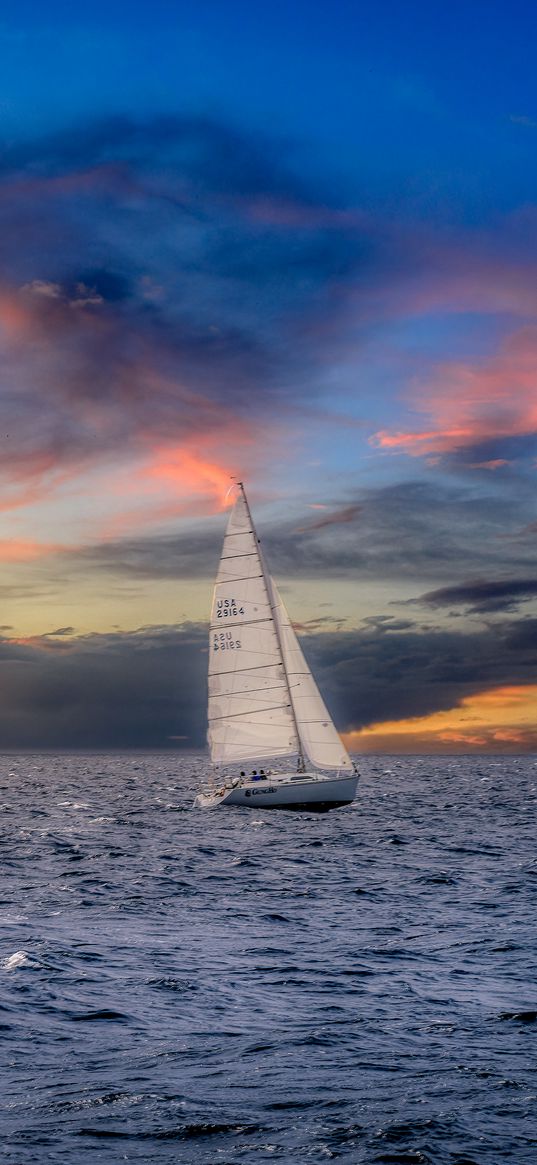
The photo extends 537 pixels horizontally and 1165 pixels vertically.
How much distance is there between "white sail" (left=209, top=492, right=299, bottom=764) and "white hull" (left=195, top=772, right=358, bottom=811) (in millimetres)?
3725

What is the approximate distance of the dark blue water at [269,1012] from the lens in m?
12.6

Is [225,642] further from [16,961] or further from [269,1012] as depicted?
[269,1012]

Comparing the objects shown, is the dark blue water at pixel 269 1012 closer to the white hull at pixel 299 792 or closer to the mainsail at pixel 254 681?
the white hull at pixel 299 792

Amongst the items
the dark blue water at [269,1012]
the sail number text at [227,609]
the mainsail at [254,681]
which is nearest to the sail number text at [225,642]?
the mainsail at [254,681]

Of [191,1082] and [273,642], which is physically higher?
[273,642]

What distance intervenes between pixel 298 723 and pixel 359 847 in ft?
66.7

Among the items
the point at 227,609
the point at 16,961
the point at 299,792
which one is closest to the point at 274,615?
the point at 227,609

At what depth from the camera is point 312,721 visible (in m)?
69.5

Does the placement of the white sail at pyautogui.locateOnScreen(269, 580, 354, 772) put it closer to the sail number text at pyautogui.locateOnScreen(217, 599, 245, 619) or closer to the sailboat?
the sailboat

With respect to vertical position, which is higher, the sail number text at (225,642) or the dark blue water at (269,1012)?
the sail number text at (225,642)

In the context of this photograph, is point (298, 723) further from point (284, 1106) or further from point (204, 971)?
point (284, 1106)

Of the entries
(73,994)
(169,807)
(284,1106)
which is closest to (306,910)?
(73,994)

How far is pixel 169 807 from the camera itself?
8538 centimetres

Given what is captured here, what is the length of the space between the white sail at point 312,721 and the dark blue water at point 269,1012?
26.2 metres
